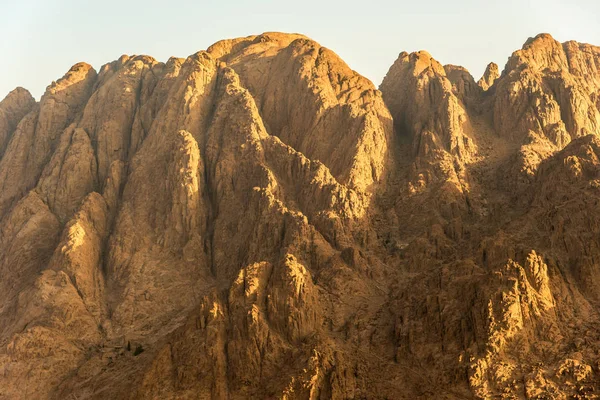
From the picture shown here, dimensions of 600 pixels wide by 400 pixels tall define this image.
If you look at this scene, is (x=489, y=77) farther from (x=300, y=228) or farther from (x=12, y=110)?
(x=12, y=110)

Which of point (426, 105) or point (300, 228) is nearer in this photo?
point (300, 228)

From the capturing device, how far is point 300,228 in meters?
55.9

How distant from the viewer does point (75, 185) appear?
68.5 m

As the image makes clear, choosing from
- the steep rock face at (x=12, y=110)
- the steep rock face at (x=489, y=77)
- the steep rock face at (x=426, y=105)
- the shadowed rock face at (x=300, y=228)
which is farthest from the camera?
the steep rock face at (x=489, y=77)

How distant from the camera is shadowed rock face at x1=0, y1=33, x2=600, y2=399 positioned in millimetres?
44938

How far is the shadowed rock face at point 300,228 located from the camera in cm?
4494

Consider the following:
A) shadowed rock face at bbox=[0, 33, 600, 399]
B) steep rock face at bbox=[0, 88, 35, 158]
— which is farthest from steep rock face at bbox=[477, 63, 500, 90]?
steep rock face at bbox=[0, 88, 35, 158]

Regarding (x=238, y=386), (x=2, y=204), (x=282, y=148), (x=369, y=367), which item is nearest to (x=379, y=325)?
(x=369, y=367)

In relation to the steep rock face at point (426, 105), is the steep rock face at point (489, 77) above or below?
above

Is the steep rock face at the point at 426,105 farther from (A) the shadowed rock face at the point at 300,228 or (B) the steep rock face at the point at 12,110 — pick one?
(B) the steep rock face at the point at 12,110

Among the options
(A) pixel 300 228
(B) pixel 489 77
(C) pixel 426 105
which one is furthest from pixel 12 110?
(B) pixel 489 77

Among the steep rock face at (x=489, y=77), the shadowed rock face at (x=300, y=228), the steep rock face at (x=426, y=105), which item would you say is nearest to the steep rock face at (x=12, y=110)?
the shadowed rock face at (x=300, y=228)

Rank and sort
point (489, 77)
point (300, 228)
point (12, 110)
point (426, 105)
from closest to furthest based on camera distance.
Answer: point (300, 228) → point (426, 105) → point (489, 77) → point (12, 110)

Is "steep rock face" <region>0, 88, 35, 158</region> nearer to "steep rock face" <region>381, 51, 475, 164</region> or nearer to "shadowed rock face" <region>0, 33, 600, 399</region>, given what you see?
"shadowed rock face" <region>0, 33, 600, 399</region>
